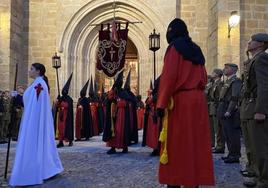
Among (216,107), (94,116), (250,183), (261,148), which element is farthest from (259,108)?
(94,116)

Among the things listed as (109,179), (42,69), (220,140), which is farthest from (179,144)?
(220,140)

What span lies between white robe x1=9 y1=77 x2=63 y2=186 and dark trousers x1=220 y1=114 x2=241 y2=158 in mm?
3177

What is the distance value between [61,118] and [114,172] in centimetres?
507

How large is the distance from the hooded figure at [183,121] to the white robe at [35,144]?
224 cm

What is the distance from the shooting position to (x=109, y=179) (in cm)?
663

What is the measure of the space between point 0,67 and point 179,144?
13379mm

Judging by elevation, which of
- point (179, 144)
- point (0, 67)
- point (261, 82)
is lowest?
point (179, 144)

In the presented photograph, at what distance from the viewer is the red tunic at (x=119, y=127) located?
9984 mm

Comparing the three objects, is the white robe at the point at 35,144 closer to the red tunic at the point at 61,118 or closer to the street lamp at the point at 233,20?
the red tunic at the point at 61,118

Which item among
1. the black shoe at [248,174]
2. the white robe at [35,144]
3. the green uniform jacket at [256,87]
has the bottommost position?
the black shoe at [248,174]

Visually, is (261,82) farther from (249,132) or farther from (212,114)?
(212,114)

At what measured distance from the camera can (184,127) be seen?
4688 mm

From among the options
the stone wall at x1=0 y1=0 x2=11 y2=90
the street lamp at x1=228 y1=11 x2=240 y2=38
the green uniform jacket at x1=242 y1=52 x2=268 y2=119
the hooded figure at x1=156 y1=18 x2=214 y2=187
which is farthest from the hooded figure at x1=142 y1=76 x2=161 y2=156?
the stone wall at x1=0 y1=0 x2=11 y2=90

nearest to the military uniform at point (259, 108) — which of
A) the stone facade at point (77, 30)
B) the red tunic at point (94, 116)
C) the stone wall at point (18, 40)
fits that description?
the red tunic at point (94, 116)
